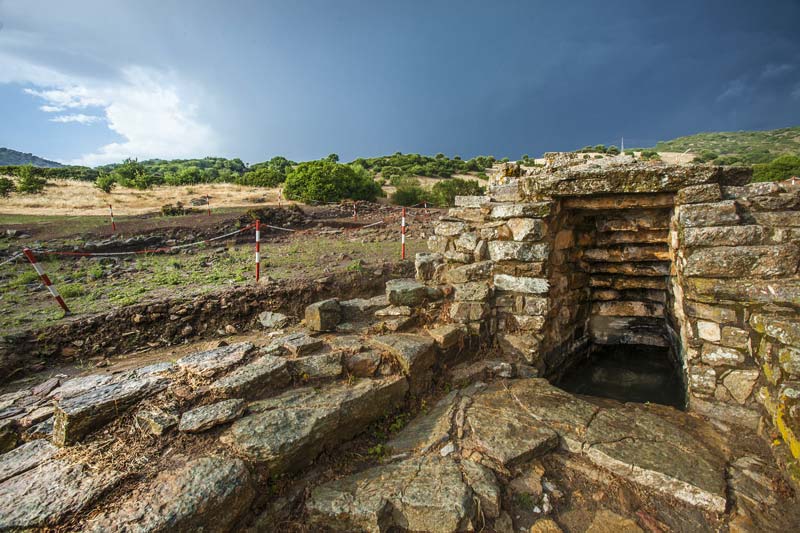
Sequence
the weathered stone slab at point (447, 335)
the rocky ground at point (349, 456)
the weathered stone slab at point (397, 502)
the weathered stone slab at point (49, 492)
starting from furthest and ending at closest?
the weathered stone slab at point (447, 335) → the weathered stone slab at point (397, 502) → the rocky ground at point (349, 456) → the weathered stone slab at point (49, 492)

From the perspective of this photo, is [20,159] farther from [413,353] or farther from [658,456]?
[658,456]

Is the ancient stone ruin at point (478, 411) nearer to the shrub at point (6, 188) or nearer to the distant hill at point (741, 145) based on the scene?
the shrub at point (6, 188)

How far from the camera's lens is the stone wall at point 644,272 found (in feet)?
10.3

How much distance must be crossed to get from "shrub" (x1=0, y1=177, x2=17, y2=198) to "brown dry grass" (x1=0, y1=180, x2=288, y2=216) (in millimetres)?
428

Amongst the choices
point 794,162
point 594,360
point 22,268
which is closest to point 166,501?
point 594,360

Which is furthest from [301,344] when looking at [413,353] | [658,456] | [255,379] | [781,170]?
[781,170]

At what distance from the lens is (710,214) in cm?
340

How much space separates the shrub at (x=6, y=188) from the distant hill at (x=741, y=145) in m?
49.8

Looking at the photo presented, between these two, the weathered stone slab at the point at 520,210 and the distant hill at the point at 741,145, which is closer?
the weathered stone slab at the point at 520,210

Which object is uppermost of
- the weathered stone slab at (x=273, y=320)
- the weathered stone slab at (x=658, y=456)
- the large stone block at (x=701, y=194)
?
the large stone block at (x=701, y=194)

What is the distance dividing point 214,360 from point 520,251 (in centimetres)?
341

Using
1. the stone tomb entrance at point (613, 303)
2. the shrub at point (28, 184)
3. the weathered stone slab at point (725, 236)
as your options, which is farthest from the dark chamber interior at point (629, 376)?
the shrub at point (28, 184)

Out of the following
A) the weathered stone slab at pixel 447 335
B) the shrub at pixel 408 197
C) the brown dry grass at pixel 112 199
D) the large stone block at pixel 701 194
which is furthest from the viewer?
the shrub at pixel 408 197

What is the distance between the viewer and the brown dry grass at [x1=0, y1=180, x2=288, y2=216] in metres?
20.3
